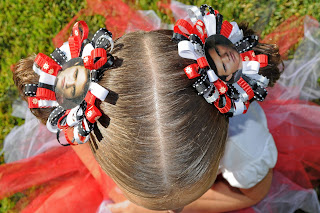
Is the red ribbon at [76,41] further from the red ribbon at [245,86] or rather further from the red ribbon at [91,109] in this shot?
the red ribbon at [245,86]

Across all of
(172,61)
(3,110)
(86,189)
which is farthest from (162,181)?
(3,110)

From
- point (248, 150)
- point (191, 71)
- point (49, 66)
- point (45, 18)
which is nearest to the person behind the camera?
point (191, 71)

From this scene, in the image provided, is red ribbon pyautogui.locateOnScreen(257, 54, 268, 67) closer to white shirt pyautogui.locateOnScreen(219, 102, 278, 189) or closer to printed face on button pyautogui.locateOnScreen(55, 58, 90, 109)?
white shirt pyautogui.locateOnScreen(219, 102, 278, 189)

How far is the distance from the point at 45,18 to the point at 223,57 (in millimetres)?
1853

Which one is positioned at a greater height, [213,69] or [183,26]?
[183,26]

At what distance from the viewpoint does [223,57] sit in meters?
1.01

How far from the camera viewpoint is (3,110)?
2316 millimetres

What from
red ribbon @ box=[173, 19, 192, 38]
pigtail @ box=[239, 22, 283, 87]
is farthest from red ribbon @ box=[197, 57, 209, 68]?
pigtail @ box=[239, 22, 283, 87]

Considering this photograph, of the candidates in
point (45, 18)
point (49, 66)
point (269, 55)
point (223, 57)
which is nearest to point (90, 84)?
point (49, 66)

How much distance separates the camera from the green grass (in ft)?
7.38

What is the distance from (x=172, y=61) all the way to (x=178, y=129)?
0.69 feet

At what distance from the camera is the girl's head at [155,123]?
0.98 m

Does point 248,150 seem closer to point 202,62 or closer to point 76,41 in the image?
point 202,62

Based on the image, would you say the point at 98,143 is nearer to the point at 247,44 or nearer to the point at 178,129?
the point at 178,129
